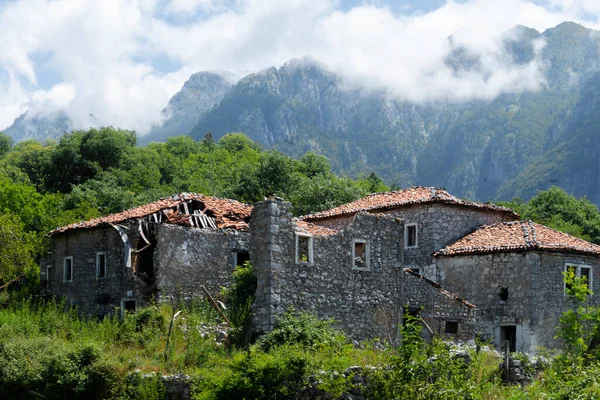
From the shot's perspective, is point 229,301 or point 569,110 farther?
point 569,110

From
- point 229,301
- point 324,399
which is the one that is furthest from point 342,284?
point 324,399

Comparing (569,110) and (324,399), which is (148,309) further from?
(569,110)

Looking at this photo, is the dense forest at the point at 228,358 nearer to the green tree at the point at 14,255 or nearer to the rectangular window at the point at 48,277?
the green tree at the point at 14,255

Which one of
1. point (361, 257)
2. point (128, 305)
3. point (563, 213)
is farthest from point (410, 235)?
point (563, 213)

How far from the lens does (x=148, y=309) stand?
27.1 m

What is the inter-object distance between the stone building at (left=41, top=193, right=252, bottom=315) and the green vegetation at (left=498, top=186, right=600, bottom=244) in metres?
35.1

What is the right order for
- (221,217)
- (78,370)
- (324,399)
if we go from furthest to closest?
(221,217) → (78,370) → (324,399)

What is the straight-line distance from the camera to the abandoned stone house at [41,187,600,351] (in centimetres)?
2467

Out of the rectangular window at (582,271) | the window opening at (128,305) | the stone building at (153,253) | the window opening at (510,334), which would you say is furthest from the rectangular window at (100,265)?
the rectangular window at (582,271)

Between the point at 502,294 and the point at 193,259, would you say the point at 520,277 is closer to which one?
the point at 502,294

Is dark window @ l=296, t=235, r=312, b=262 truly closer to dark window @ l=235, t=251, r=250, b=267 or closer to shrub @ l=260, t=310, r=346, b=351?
shrub @ l=260, t=310, r=346, b=351

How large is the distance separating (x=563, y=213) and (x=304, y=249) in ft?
151

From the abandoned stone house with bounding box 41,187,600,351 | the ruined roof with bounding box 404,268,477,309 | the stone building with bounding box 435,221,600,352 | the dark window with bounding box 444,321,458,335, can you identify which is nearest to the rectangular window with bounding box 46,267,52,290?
the abandoned stone house with bounding box 41,187,600,351

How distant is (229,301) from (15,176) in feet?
163
